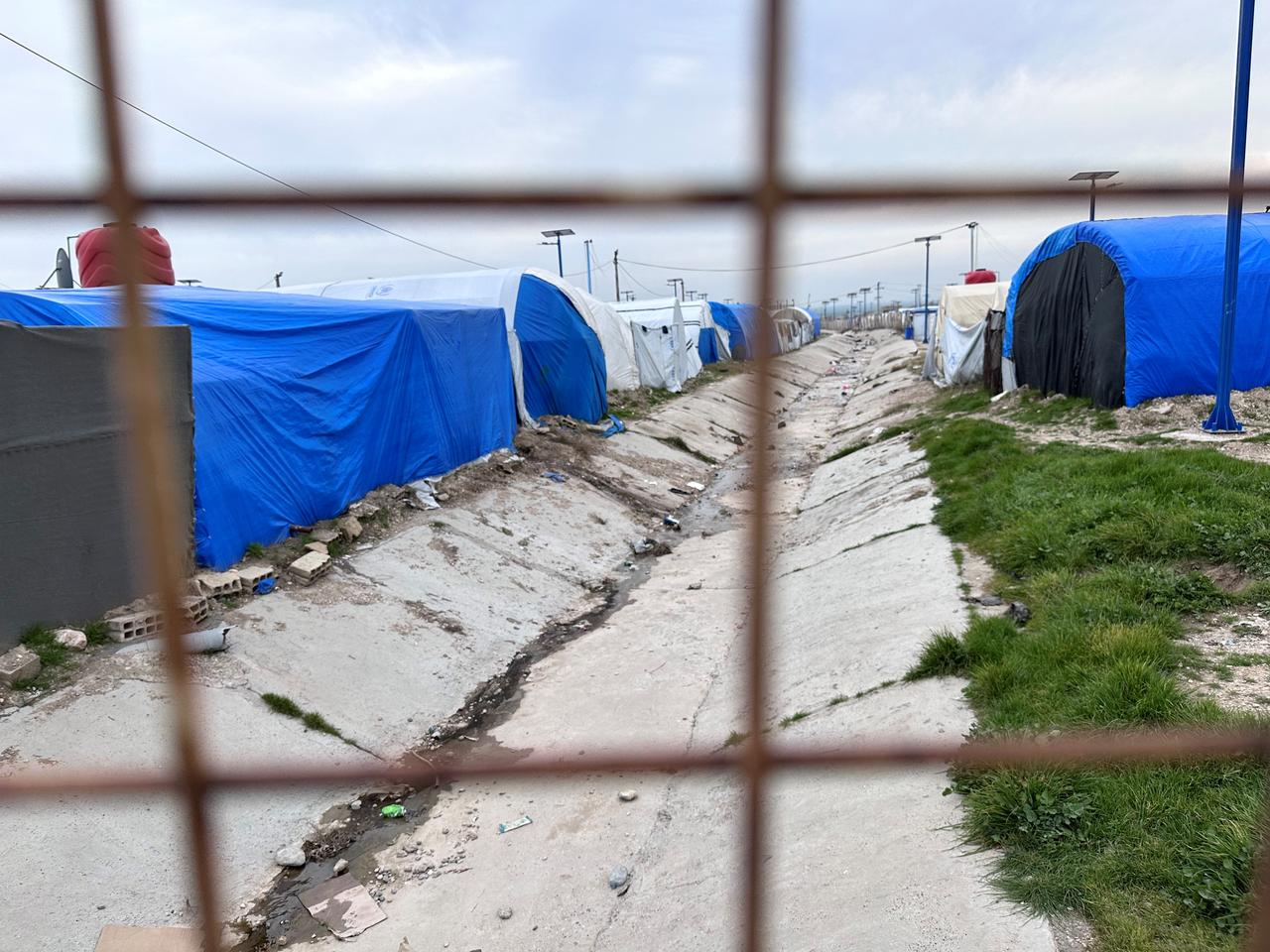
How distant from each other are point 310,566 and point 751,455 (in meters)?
7.16

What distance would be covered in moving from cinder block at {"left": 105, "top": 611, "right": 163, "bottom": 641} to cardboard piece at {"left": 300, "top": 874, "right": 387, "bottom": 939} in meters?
2.49

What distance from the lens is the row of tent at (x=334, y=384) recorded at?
7105mm

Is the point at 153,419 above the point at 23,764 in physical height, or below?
above

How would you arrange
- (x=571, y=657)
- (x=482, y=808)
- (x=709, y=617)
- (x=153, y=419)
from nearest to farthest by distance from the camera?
1. (x=153, y=419)
2. (x=482, y=808)
3. (x=571, y=657)
4. (x=709, y=617)

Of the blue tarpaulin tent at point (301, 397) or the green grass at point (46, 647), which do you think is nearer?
the green grass at point (46, 647)

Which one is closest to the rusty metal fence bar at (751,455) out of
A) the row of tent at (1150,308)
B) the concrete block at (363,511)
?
the concrete block at (363,511)

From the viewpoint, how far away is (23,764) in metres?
4.57

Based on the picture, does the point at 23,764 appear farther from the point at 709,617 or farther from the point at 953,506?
the point at 953,506

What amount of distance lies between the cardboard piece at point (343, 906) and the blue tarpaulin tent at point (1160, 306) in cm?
1087

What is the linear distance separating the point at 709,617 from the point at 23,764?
5686mm

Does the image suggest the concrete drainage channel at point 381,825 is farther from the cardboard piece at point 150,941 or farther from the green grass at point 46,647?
the green grass at point 46,647

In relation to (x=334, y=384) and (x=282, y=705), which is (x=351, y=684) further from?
(x=334, y=384)

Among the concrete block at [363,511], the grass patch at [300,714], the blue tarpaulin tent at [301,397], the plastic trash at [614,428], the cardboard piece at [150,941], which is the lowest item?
the grass patch at [300,714]

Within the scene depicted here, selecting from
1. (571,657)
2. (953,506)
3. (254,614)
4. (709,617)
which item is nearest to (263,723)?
(254,614)
